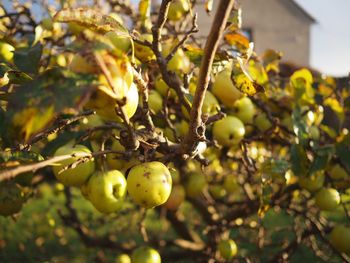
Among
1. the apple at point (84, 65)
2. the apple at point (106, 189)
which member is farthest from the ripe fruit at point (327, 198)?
the apple at point (84, 65)

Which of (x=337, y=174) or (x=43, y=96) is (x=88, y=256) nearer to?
(x=337, y=174)

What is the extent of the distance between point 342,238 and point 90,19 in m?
1.50

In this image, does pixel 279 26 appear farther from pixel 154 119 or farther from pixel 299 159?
pixel 154 119

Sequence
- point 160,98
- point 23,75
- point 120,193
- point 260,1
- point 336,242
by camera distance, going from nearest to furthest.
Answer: point 23,75 → point 120,193 → point 160,98 → point 336,242 → point 260,1

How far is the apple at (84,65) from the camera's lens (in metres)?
0.64

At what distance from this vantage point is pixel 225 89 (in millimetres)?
1550

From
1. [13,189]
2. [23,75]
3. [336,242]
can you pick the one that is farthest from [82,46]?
[336,242]

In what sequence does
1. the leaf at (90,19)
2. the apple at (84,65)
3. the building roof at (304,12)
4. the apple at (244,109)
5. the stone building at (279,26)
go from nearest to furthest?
1. the apple at (84,65)
2. the leaf at (90,19)
3. the apple at (244,109)
4. the stone building at (279,26)
5. the building roof at (304,12)

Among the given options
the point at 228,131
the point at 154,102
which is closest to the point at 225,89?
the point at 228,131

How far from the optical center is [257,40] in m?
16.0

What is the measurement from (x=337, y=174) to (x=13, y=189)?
57.7 inches

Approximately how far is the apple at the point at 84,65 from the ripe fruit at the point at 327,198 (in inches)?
51.5

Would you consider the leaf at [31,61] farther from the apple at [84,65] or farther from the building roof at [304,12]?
the building roof at [304,12]

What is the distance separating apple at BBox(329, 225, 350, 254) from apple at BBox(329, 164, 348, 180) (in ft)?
0.78
